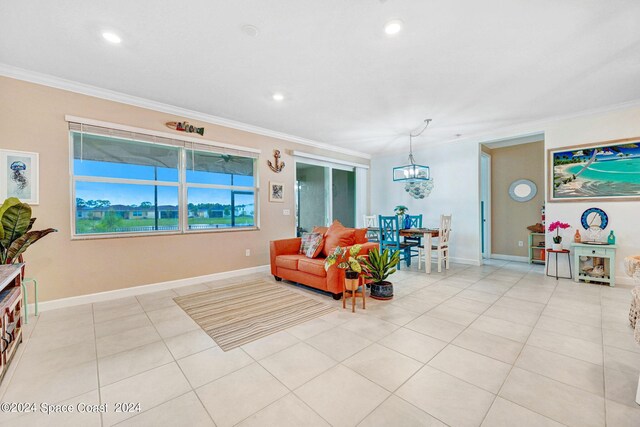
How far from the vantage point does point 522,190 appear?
587cm

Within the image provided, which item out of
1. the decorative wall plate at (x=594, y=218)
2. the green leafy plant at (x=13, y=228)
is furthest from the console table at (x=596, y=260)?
the green leafy plant at (x=13, y=228)

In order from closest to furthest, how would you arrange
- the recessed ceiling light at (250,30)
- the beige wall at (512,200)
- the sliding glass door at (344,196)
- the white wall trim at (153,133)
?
the recessed ceiling light at (250,30) < the white wall trim at (153,133) < the beige wall at (512,200) < the sliding glass door at (344,196)

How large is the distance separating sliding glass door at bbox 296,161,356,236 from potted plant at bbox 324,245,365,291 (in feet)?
8.29

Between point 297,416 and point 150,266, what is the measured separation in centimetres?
316

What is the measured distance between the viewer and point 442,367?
6.23 ft

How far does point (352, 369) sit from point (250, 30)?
2.76m

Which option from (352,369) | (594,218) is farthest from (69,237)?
(594,218)

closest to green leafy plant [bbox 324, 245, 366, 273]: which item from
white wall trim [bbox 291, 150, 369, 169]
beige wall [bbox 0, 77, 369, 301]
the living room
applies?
the living room

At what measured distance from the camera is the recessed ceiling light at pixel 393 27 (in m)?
2.10

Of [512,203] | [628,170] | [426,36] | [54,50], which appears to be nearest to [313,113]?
[426,36]

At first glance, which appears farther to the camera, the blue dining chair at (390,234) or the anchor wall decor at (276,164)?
the anchor wall decor at (276,164)

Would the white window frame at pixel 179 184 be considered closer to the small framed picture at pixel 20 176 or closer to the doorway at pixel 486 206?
the small framed picture at pixel 20 176

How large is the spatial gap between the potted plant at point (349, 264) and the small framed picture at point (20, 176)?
335 centimetres

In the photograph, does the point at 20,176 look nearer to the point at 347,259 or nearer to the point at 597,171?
the point at 347,259
